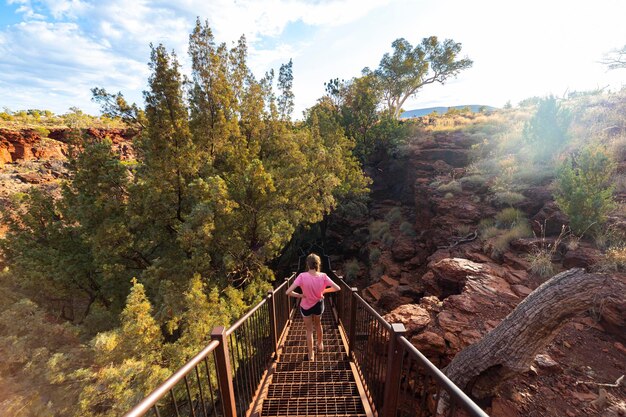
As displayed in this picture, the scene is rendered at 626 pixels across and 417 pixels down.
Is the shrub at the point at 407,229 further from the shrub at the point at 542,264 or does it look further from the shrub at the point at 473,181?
the shrub at the point at 542,264

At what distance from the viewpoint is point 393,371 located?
104 inches

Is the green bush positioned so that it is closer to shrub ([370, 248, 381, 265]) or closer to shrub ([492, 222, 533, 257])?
shrub ([492, 222, 533, 257])

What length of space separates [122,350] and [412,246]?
456 inches

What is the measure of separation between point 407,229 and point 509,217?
5536 mm

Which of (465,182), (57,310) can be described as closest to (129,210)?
(57,310)

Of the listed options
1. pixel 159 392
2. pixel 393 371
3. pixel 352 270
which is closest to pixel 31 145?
pixel 352 270

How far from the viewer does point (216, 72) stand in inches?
369

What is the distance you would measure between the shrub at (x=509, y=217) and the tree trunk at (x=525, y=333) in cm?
504

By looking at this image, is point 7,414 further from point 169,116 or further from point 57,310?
point 169,116

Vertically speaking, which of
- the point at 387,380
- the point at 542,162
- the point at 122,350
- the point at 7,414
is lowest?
the point at 7,414

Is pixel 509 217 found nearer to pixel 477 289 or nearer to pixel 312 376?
pixel 477 289

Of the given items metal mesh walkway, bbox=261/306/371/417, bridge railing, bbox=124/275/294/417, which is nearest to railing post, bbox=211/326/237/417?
bridge railing, bbox=124/275/294/417

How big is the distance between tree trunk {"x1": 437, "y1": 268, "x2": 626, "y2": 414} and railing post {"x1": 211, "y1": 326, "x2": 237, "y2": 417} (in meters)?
4.07

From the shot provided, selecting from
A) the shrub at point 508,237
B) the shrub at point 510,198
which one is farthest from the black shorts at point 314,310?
the shrub at point 510,198
